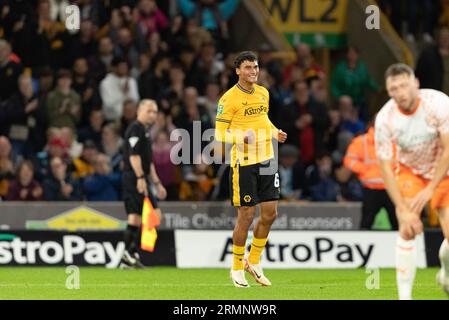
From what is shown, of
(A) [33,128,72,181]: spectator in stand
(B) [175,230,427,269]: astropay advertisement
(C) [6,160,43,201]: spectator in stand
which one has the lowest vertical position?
(B) [175,230,427,269]: astropay advertisement

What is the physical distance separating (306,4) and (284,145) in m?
4.02

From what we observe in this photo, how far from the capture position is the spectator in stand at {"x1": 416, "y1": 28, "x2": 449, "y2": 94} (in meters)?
20.9

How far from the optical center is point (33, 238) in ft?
53.0

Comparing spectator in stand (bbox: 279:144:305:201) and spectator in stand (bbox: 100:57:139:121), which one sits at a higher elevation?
spectator in stand (bbox: 100:57:139:121)

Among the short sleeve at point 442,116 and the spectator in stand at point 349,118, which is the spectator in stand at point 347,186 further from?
the short sleeve at point 442,116

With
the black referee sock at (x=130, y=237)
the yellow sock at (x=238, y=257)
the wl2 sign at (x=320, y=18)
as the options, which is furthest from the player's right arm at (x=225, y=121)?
the wl2 sign at (x=320, y=18)

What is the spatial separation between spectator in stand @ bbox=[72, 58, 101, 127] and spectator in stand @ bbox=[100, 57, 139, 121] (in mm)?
145

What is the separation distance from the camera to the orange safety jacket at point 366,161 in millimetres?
16953

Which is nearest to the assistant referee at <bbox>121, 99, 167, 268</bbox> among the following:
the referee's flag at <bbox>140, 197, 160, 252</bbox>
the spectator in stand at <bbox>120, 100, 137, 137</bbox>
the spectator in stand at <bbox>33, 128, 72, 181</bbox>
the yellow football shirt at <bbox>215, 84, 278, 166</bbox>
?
the referee's flag at <bbox>140, 197, 160, 252</bbox>

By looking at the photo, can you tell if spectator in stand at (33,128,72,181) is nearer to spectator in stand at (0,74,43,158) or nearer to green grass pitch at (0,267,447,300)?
spectator in stand at (0,74,43,158)

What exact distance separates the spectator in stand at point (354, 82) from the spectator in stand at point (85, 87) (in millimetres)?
4396

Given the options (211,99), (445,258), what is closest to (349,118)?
(211,99)
